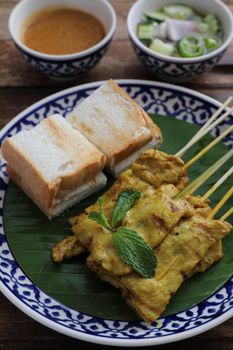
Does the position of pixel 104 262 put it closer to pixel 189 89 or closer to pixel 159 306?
pixel 159 306

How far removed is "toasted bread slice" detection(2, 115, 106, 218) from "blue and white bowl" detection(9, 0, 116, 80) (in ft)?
2.38

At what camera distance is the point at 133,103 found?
4195 millimetres

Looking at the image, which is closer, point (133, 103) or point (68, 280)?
point (68, 280)

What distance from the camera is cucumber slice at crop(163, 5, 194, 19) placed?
5.05m

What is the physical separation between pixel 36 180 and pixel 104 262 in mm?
805

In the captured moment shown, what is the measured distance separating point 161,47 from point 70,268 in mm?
2196

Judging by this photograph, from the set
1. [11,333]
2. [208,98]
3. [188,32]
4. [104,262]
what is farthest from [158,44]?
[11,333]

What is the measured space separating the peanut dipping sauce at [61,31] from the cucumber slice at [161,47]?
476mm

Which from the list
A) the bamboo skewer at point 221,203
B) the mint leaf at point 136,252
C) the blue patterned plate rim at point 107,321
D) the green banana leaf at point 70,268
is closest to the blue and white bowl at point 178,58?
the green banana leaf at point 70,268

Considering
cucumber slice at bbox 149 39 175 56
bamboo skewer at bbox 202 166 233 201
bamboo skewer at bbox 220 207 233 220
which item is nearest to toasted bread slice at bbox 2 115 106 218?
bamboo skewer at bbox 202 166 233 201

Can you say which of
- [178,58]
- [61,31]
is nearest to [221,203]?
[178,58]

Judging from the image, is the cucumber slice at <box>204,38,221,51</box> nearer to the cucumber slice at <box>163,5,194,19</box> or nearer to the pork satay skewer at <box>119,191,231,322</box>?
the cucumber slice at <box>163,5,194,19</box>

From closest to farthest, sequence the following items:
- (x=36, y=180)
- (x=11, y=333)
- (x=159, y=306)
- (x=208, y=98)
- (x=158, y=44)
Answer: (x=159, y=306) → (x=11, y=333) → (x=36, y=180) → (x=208, y=98) → (x=158, y=44)

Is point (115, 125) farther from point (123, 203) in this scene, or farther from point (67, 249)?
point (67, 249)
